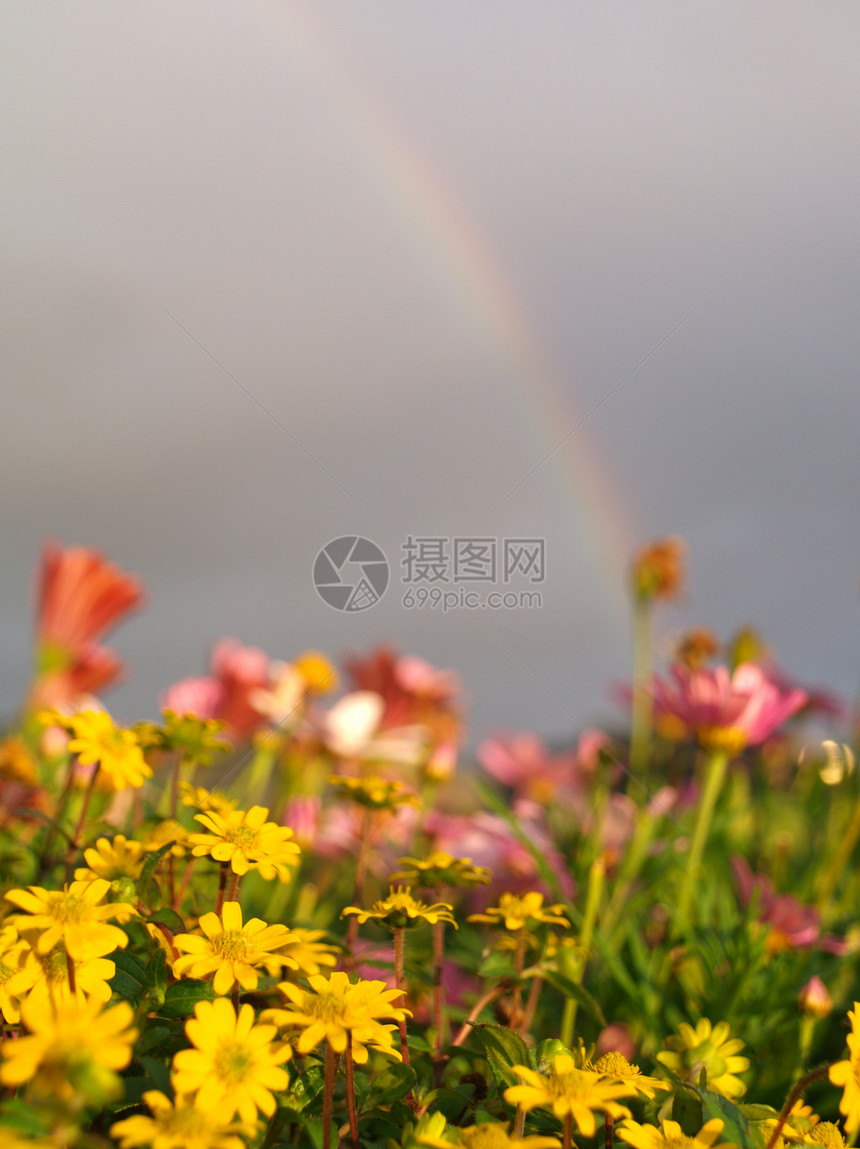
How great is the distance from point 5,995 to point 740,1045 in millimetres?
526

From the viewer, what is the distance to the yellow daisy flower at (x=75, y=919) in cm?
54

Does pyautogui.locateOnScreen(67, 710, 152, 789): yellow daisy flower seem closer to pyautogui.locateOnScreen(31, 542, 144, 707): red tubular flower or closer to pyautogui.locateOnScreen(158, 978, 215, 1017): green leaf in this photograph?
pyautogui.locateOnScreen(158, 978, 215, 1017): green leaf

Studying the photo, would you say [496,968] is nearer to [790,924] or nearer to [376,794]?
[376,794]

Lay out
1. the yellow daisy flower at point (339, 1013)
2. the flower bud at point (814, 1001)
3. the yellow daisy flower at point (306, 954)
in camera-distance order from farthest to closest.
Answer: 1. the flower bud at point (814, 1001)
2. the yellow daisy flower at point (306, 954)
3. the yellow daisy flower at point (339, 1013)

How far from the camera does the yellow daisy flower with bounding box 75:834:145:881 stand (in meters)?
0.67

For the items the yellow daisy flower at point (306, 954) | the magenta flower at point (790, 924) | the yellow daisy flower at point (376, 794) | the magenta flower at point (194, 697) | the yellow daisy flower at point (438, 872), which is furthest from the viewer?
the magenta flower at point (194, 697)

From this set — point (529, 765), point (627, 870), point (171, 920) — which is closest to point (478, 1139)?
point (171, 920)

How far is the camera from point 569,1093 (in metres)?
0.49

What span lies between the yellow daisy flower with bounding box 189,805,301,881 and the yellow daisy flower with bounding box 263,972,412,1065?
9 centimetres

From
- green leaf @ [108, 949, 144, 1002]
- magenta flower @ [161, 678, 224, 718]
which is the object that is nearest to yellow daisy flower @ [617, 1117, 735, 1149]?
green leaf @ [108, 949, 144, 1002]

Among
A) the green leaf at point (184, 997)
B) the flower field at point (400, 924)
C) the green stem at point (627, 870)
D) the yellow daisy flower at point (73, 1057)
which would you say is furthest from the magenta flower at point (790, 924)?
the yellow daisy flower at point (73, 1057)

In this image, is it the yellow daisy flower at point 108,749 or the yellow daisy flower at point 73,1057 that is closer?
the yellow daisy flower at point 73,1057

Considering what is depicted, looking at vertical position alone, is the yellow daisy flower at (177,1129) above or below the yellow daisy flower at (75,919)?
below

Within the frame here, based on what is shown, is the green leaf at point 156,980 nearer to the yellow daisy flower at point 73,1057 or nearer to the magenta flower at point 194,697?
the yellow daisy flower at point 73,1057
